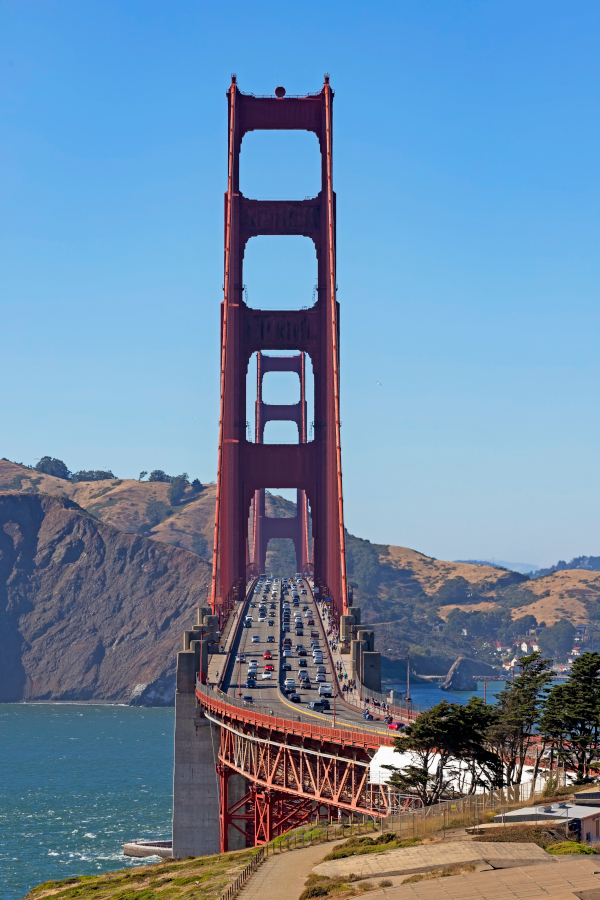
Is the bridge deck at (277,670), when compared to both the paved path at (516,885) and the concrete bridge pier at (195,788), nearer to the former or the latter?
the concrete bridge pier at (195,788)

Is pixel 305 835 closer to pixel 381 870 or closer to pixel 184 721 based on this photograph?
pixel 381 870

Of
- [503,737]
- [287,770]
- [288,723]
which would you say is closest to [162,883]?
[288,723]

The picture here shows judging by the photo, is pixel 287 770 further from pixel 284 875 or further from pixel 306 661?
pixel 306 661

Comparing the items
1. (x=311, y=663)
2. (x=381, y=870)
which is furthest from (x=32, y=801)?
(x=381, y=870)

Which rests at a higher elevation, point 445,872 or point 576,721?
point 576,721

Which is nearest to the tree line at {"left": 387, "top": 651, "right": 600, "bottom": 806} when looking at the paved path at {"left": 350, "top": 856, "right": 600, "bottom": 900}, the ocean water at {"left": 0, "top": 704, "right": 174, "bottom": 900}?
the paved path at {"left": 350, "top": 856, "right": 600, "bottom": 900}
